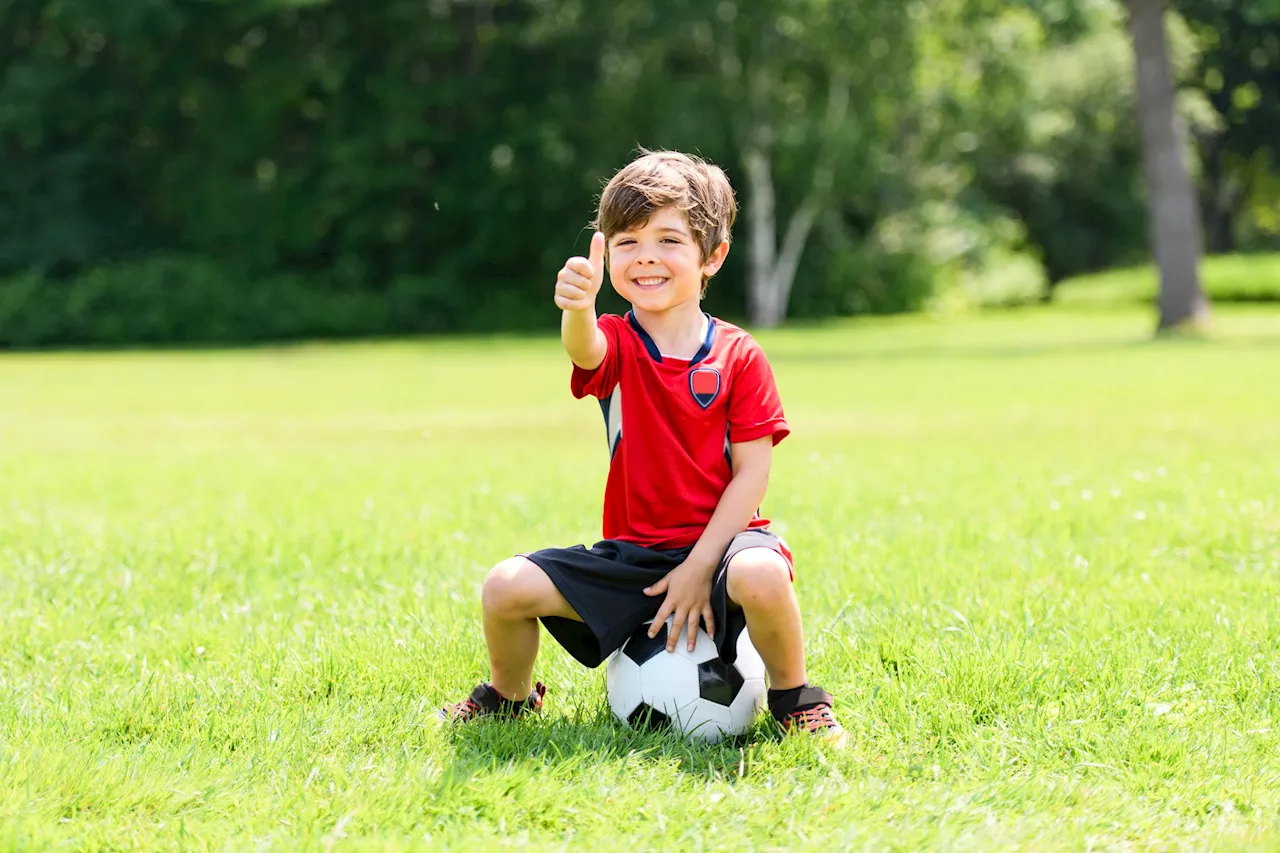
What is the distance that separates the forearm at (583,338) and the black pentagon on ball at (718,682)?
0.90 meters

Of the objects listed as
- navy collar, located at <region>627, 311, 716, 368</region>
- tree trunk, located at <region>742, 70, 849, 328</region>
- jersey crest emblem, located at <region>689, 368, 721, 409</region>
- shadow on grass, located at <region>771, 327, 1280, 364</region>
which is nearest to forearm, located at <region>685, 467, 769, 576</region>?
jersey crest emblem, located at <region>689, 368, 721, 409</region>

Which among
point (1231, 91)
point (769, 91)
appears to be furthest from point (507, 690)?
point (1231, 91)

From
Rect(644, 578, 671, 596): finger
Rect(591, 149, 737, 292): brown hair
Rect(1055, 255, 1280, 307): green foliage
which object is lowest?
Rect(1055, 255, 1280, 307): green foliage

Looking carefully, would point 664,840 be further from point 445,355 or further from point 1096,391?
point 445,355

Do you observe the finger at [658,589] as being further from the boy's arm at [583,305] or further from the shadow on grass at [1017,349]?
the shadow on grass at [1017,349]

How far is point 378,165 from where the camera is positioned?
1405 inches

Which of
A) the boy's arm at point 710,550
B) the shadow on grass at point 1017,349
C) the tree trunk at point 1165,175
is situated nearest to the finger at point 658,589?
the boy's arm at point 710,550

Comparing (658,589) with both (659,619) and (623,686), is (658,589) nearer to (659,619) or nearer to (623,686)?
(659,619)

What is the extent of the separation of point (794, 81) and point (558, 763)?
1193 inches

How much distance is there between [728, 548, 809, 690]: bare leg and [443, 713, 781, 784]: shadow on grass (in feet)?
0.71

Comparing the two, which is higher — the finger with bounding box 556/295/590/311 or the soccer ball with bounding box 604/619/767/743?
the finger with bounding box 556/295/590/311

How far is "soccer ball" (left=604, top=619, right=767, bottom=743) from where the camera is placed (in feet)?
12.2

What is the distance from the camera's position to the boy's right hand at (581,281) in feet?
11.5

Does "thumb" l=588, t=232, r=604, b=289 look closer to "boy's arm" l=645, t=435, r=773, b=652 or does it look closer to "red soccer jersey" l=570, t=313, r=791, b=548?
"red soccer jersey" l=570, t=313, r=791, b=548
